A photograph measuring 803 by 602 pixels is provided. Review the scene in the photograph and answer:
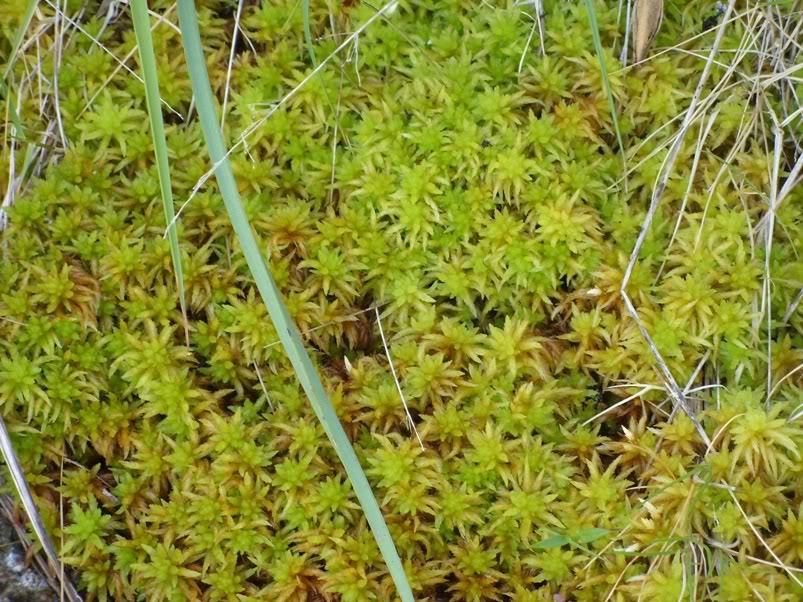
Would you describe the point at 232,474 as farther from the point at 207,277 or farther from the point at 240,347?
the point at 207,277

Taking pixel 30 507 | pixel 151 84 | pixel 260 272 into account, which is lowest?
pixel 30 507

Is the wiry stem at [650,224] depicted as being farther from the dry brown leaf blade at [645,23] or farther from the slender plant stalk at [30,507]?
the slender plant stalk at [30,507]

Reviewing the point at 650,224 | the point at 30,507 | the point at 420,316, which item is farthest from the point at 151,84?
the point at 650,224

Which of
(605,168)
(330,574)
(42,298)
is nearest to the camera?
(330,574)

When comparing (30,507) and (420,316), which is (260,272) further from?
(30,507)

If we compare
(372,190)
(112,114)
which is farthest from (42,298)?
(372,190)

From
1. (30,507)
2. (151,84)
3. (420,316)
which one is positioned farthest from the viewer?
(420,316)

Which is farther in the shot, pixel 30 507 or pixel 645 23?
pixel 645 23
